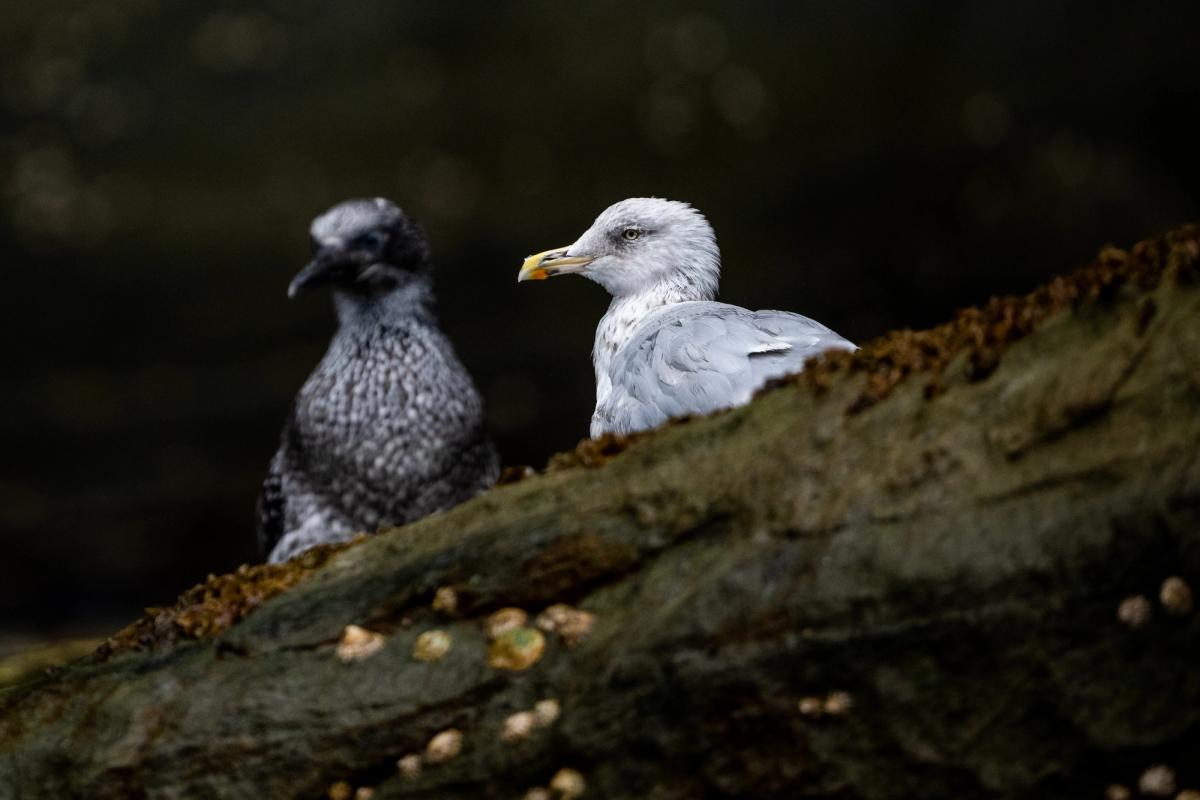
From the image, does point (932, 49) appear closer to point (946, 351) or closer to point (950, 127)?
point (950, 127)

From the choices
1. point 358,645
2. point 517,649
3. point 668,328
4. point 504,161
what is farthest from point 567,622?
point 504,161

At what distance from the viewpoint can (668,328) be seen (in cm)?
372

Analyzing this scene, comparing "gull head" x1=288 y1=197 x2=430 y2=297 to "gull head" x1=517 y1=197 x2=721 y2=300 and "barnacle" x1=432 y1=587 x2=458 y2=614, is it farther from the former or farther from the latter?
"barnacle" x1=432 y1=587 x2=458 y2=614

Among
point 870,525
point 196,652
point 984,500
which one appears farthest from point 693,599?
point 196,652

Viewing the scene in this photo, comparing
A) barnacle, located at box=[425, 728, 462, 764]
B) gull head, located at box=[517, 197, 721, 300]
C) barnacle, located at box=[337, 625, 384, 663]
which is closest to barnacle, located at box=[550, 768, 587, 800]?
barnacle, located at box=[425, 728, 462, 764]

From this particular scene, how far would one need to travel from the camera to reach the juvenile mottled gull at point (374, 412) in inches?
202

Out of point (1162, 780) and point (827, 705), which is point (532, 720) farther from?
point (1162, 780)

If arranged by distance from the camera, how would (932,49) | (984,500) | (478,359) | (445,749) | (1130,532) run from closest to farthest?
(1130,532) < (984,500) < (445,749) < (932,49) < (478,359)

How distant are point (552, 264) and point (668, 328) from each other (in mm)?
872

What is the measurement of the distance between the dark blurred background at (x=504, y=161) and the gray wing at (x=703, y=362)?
419 cm

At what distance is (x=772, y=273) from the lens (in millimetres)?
8008

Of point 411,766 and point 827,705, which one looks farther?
point 411,766

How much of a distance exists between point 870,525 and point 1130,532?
43 centimetres

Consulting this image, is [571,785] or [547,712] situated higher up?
[547,712]
